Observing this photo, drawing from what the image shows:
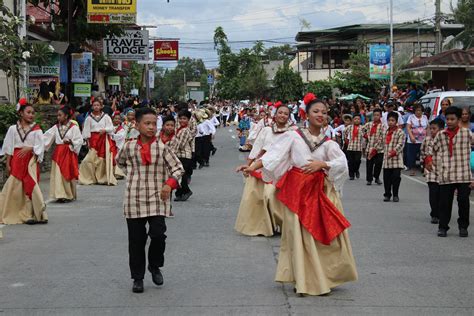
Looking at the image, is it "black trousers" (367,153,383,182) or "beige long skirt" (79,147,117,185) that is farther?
"beige long skirt" (79,147,117,185)

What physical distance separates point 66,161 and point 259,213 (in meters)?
4.83

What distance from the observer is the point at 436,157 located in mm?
10391

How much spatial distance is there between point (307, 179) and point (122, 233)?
410 cm

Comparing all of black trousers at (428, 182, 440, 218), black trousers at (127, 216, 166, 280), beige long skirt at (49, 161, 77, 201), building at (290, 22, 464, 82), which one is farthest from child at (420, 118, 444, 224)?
building at (290, 22, 464, 82)

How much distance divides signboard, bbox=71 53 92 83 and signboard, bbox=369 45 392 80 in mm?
21403

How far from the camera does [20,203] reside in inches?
443

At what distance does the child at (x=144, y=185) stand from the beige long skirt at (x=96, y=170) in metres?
9.98

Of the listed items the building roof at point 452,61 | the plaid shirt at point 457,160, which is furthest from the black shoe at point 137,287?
the building roof at point 452,61

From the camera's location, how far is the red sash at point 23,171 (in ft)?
35.9

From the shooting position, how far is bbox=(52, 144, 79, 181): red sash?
13625 millimetres

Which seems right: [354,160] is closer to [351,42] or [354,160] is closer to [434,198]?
[434,198]

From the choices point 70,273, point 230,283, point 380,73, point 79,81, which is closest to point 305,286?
point 230,283

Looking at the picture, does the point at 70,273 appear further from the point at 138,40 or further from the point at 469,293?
the point at 138,40

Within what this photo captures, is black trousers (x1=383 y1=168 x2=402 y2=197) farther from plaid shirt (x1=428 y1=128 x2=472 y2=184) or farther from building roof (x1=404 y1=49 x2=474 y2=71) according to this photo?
building roof (x1=404 y1=49 x2=474 y2=71)
